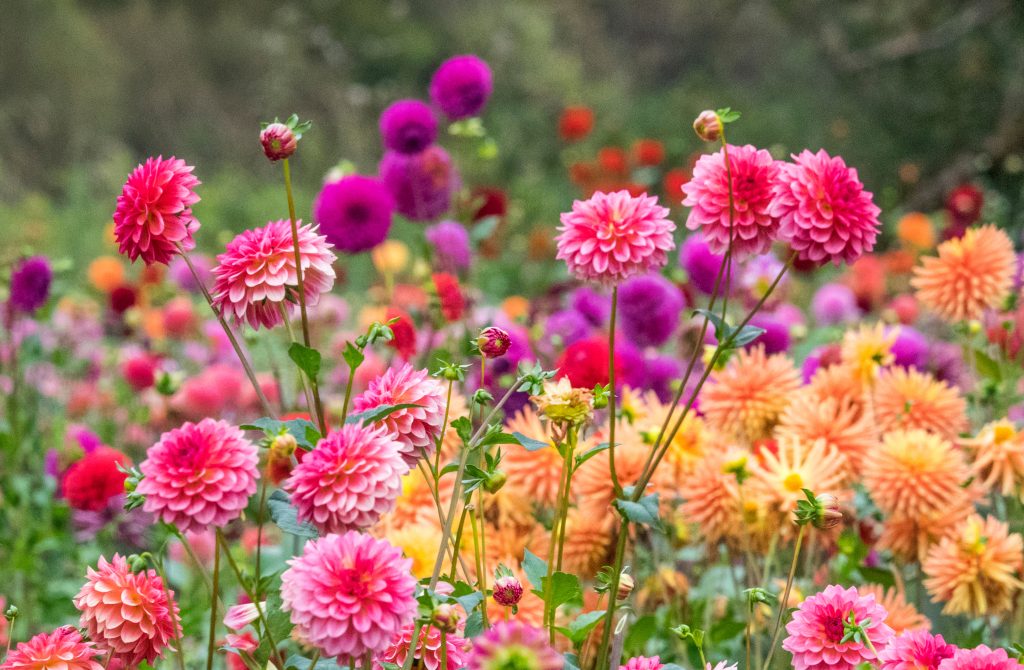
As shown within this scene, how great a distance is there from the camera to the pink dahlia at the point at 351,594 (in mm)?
599

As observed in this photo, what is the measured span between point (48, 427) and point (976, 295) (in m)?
2.03

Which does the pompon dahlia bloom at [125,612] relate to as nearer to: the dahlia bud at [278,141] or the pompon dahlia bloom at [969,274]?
the dahlia bud at [278,141]

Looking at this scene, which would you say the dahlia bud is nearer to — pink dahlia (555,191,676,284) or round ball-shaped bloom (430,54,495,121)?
pink dahlia (555,191,676,284)

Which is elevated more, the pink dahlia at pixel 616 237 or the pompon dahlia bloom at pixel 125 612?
the pink dahlia at pixel 616 237

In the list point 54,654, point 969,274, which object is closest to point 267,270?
point 54,654

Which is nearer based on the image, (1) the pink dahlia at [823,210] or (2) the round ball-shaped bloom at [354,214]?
(1) the pink dahlia at [823,210]

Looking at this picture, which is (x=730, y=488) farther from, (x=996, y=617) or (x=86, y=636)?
→ (x=86, y=636)

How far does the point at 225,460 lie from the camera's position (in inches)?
25.4

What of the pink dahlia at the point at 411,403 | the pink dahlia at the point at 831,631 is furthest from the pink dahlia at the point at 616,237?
the pink dahlia at the point at 831,631

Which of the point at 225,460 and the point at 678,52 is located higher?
the point at 678,52

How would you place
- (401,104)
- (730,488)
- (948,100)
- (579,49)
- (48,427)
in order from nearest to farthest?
(730,488) → (401,104) → (48,427) → (948,100) → (579,49)

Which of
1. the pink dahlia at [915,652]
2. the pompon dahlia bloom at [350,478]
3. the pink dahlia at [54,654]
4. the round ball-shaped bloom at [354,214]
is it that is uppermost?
the round ball-shaped bloom at [354,214]

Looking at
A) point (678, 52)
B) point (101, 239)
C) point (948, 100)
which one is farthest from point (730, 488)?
point (678, 52)

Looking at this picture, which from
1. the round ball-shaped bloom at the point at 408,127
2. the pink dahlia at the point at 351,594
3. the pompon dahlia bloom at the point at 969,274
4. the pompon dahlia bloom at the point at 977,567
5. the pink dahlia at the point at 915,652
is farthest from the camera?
the round ball-shaped bloom at the point at 408,127
